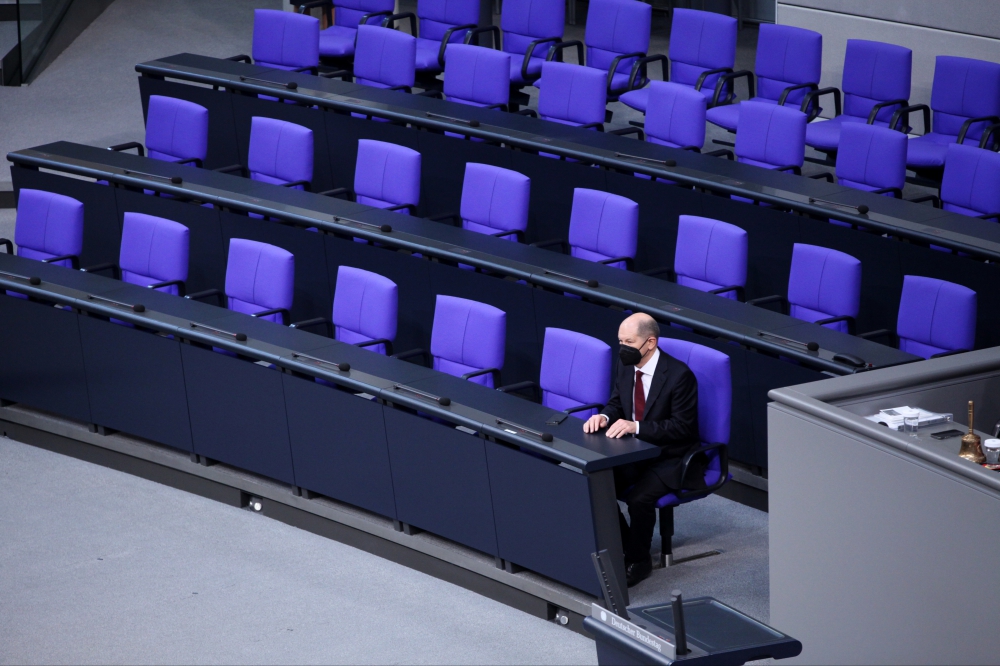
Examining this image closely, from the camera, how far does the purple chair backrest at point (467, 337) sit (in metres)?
5.52

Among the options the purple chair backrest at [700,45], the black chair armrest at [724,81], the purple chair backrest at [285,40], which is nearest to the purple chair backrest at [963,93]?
the black chair armrest at [724,81]

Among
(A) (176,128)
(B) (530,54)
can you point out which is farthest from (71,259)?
(B) (530,54)

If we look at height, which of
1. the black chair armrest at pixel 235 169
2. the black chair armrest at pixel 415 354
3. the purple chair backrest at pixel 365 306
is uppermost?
the black chair armrest at pixel 235 169

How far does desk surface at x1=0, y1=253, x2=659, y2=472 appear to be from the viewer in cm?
469

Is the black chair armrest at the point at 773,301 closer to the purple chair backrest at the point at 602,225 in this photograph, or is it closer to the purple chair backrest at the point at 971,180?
the purple chair backrest at the point at 602,225

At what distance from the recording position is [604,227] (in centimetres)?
632

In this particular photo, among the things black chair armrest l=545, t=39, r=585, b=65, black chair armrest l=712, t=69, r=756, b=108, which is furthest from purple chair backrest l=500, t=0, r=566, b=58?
black chair armrest l=712, t=69, r=756, b=108

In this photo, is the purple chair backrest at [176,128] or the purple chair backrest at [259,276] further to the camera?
the purple chair backrest at [176,128]

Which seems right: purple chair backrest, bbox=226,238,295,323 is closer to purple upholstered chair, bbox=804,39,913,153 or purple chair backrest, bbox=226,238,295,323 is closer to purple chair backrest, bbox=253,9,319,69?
purple chair backrest, bbox=253,9,319,69

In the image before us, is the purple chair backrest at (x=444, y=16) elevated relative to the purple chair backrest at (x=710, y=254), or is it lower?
elevated

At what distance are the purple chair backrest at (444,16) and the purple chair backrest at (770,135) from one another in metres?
2.25

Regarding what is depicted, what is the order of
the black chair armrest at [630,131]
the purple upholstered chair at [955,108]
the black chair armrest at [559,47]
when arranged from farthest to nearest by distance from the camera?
the black chair armrest at [559,47]
the black chair armrest at [630,131]
the purple upholstered chair at [955,108]

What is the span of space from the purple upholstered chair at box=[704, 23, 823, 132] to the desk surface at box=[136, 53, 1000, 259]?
3.10 ft

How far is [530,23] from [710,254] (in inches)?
118
